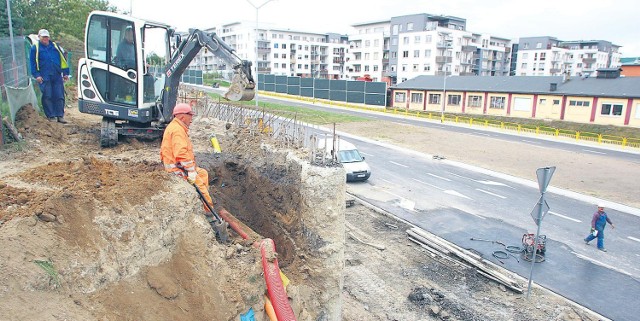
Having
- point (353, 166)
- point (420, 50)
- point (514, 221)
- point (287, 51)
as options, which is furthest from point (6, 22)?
point (287, 51)

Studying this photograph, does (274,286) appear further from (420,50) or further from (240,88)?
(420,50)

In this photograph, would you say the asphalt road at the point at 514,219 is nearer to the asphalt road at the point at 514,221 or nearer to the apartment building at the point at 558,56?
the asphalt road at the point at 514,221

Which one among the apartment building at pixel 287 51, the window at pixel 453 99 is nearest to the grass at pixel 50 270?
the window at pixel 453 99

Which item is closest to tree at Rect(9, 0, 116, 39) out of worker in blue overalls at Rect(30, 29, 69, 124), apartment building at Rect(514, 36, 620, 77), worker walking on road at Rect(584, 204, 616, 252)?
worker in blue overalls at Rect(30, 29, 69, 124)

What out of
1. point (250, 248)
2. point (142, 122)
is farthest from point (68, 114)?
point (250, 248)

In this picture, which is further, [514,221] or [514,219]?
[514,219]

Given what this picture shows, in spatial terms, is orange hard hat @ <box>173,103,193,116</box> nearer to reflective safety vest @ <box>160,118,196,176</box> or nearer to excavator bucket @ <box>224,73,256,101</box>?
reflective safety vest @ <box>160,118,196,176</box>

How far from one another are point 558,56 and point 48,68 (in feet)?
321

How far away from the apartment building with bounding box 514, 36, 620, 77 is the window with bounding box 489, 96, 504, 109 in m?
47.1

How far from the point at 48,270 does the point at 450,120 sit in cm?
4483

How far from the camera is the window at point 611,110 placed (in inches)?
1644

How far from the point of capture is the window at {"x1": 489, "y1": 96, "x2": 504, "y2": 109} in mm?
50938

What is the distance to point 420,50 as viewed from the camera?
2938 inches

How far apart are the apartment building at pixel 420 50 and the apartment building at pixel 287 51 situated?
1167 cm
